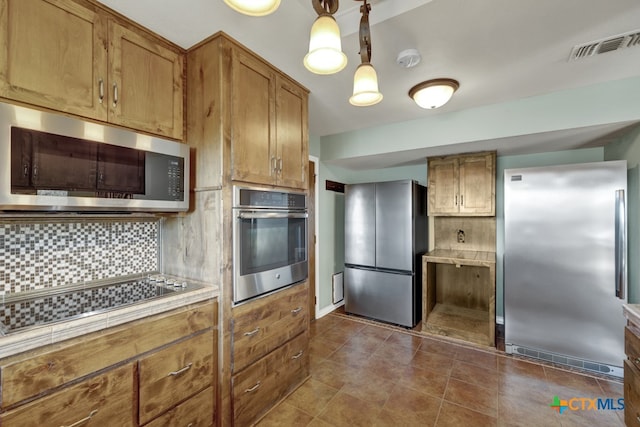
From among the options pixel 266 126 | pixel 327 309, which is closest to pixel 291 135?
pixel 266 126

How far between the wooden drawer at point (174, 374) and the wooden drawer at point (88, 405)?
57 millimetres

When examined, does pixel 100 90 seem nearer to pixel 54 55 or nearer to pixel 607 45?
pixel 54 55

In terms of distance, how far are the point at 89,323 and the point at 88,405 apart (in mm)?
322

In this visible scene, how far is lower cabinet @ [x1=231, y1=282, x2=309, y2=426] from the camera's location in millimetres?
1595

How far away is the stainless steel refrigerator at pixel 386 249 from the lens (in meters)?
3.16

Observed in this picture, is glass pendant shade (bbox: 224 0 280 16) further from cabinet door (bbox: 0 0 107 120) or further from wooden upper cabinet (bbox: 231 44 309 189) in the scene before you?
cabinet door (bbox: 0 0 107 120)

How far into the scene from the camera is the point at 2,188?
1.00 meters

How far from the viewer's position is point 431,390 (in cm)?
209

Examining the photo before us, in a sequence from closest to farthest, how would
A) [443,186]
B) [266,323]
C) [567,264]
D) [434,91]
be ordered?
[266,323] → [434,91] → [567,264] → [443,186]

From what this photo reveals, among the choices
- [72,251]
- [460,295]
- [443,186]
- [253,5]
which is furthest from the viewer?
[460,295]

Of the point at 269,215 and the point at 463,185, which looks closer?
the point at 269,215

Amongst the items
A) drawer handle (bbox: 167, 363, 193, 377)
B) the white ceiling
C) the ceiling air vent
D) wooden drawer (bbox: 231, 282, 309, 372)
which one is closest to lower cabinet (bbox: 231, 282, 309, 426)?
wooden drawer (bbox: 231, 282, 309, 372)

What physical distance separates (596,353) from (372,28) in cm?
313

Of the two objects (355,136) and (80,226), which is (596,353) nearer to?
(355,136)
